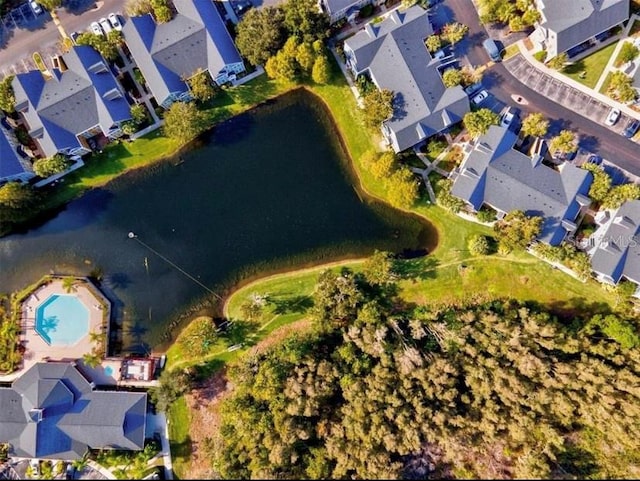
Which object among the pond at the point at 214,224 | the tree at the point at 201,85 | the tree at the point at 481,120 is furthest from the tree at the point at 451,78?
the tree at the point at 201,85

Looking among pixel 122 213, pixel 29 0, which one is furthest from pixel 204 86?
pixel 29 0

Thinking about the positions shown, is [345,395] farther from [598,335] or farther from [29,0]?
[29,0]

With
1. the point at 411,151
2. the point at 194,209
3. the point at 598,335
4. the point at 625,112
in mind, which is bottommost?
the point at 598,335

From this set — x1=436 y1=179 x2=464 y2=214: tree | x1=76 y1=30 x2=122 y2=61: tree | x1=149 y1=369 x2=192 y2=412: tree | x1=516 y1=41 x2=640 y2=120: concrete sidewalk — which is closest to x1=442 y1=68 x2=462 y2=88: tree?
x1=516 y1=41 x2=640 y2=120: concrete sidewalk

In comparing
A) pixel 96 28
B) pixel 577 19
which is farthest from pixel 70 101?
pixel 577 19

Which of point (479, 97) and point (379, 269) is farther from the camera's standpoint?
point (479, 97)

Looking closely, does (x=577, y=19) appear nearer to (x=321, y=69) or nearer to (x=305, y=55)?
(x=321, y=69)
